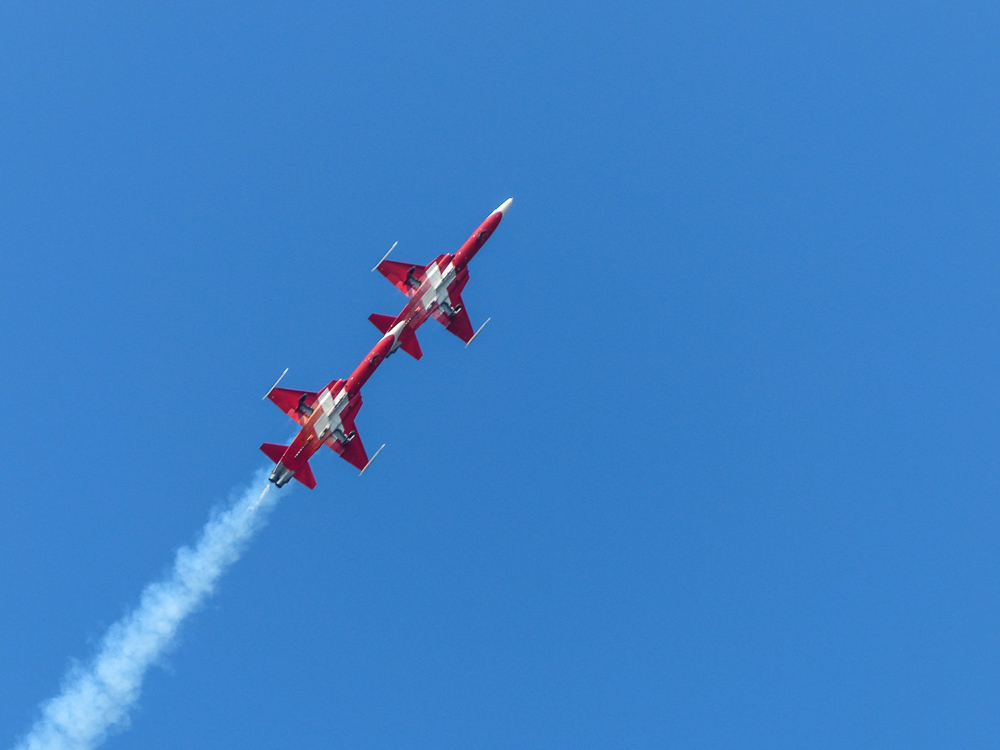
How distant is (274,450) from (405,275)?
20.6m

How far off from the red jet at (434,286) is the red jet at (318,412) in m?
2.04

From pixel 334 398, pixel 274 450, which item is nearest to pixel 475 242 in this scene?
pixel 334 398

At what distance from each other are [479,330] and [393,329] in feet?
26.9

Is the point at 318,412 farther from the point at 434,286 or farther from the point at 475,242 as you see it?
the point at 475,242

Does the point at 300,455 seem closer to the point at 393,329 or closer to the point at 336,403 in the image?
the point at 336,403

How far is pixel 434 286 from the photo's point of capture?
8150cm

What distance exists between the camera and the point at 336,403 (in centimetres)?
7669


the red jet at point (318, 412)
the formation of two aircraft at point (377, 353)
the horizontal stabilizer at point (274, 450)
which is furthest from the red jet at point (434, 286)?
the horizontal stabilizer at point (274, 450)

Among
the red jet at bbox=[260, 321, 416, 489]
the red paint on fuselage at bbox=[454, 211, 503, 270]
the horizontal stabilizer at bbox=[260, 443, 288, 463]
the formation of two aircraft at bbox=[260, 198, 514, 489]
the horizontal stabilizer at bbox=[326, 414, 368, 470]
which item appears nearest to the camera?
Result: the horizontal stabilizer at bbox=[260, 443, 288, 463]

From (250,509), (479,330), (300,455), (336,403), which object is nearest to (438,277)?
(479,330)

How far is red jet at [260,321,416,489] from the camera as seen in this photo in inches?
2980

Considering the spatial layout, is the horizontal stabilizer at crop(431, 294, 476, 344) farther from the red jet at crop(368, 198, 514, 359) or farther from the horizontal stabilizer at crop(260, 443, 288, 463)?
the horizontal stabilizer at crop(260, 443, 288, 463)

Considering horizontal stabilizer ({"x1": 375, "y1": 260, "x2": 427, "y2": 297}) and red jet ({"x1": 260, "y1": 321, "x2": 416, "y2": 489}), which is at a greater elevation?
horizontal stabilizer ({"x1": 375, "y1": 260, "x2": 427, "y2": 297})

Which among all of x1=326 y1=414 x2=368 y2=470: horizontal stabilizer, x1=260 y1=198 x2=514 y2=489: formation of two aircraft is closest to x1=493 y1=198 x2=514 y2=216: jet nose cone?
x1=260 y1=198 x2=514 y2=489: formation of two aircraft
